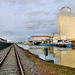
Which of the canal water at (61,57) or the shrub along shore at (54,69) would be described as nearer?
the shrub along shore at (54,69)

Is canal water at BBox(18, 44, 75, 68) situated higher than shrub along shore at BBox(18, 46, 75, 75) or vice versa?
shrub along shore at BBox(18, 46, 75, 75)

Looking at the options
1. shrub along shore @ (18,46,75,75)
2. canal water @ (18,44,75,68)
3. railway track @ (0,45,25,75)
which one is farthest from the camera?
canal water @ (18,44,75,68)

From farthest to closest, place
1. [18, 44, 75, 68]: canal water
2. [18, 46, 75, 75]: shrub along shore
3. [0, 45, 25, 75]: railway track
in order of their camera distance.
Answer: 1. [18, 44, 75, 68]: canal water
2. [18, 46, 75, 75]: shrub along shore
3. [0, 45, 25, 75]: railway track

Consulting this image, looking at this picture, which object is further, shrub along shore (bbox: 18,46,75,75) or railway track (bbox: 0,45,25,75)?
shrub along shore (bbox: 18,46,75,75)

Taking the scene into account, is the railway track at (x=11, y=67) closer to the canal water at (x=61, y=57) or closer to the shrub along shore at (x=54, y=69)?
the shrub along shore at (x=54, y=69)

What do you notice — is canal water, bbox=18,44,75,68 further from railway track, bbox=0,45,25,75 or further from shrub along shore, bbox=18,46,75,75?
railway track, bbox=0,45,25,75

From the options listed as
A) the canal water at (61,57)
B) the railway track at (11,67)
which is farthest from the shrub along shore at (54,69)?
the canal water at (61,57)

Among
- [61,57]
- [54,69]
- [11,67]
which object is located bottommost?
[61,57]

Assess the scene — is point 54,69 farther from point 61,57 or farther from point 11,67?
point 61,57

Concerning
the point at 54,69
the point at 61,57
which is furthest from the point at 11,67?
the point at 61,57

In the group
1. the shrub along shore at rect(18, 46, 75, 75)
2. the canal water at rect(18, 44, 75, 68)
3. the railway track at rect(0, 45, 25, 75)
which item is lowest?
the canal water at rect(18, 44, 75, 68)

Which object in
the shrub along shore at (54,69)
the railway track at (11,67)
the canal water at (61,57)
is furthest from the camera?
the canal water at (61,57)

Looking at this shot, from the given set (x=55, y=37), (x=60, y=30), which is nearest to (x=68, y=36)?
(x=60, y=30)

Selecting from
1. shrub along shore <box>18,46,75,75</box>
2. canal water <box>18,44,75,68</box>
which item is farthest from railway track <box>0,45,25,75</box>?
canal water <box>18,44,75,68</box>
